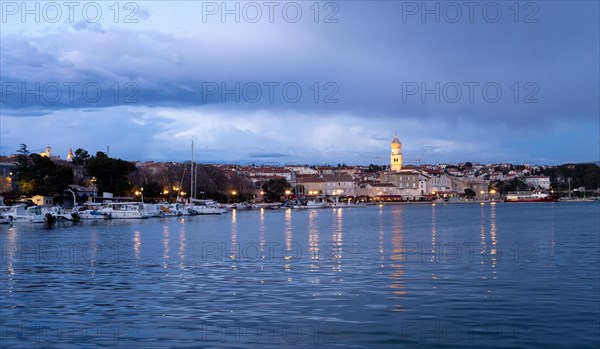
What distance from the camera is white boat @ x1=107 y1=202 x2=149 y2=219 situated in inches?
2387

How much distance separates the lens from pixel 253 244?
31734 millimetres

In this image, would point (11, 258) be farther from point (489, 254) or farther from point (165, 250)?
point (489, 254)

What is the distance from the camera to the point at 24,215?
53.4 metres

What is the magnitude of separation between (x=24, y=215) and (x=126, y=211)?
32.3 feet

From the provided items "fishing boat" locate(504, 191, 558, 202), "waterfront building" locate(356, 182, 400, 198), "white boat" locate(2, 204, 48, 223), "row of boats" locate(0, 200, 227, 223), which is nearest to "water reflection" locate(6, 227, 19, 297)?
"white boat" locate(2, 204, 48, 223)

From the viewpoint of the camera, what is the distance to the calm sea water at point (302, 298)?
1193 centimetres

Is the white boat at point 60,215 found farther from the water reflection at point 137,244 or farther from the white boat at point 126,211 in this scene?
the water reflection at point 137,244

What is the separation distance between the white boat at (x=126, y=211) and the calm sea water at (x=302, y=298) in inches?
1284

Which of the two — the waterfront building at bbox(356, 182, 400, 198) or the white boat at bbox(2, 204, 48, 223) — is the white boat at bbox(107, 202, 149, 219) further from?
the waterfront building at bbox(356, 182, 400, 198)

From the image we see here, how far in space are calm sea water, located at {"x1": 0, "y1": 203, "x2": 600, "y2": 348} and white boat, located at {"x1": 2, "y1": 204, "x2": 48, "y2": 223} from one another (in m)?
26.0

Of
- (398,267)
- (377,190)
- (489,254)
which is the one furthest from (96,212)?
(377,190)

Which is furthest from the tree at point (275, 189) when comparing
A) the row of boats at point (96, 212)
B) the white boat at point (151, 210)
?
the white boat at point (151, 210)

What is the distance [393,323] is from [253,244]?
1916cm

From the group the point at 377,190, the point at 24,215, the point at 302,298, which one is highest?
the point at 377,190
